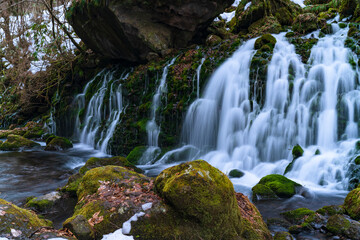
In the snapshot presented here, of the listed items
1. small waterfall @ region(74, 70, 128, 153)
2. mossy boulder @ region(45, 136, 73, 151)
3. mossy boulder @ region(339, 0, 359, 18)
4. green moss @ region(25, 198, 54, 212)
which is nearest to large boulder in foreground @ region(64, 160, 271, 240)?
green moss @ region(25, 198, 54, 212)

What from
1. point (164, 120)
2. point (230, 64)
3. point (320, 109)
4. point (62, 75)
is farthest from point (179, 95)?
point (62, 75)

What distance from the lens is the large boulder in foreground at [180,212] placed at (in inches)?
122

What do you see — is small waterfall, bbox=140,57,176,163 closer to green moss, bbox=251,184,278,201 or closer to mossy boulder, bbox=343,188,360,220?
green moss, bbox=251,184,278,201

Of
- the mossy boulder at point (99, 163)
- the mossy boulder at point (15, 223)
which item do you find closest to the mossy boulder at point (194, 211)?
the mossy boulder at point (15, 223)

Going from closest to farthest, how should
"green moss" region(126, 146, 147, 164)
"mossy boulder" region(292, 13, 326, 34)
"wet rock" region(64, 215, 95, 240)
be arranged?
"wet rock" region(64, 215, 95, 240), "green moss" region(126, 146, 147, 164), "mossy boulder" region(292, 13, 326, 34)

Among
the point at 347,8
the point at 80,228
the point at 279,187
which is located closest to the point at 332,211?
the point at 279,187

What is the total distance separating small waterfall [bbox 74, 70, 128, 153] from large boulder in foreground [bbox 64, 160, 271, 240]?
8.12 metres

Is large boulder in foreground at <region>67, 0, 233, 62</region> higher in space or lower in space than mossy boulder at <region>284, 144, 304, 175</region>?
higher

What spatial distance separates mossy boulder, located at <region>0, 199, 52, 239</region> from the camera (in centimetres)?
252

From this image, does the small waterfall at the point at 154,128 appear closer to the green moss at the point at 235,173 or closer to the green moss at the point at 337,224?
the green moss at the point at 235,173

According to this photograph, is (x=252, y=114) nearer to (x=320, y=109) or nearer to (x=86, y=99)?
(x=320, y=109)

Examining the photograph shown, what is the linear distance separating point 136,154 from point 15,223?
266 inches

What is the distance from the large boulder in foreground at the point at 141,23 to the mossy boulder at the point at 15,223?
10.4m

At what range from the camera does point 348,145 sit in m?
6.79
